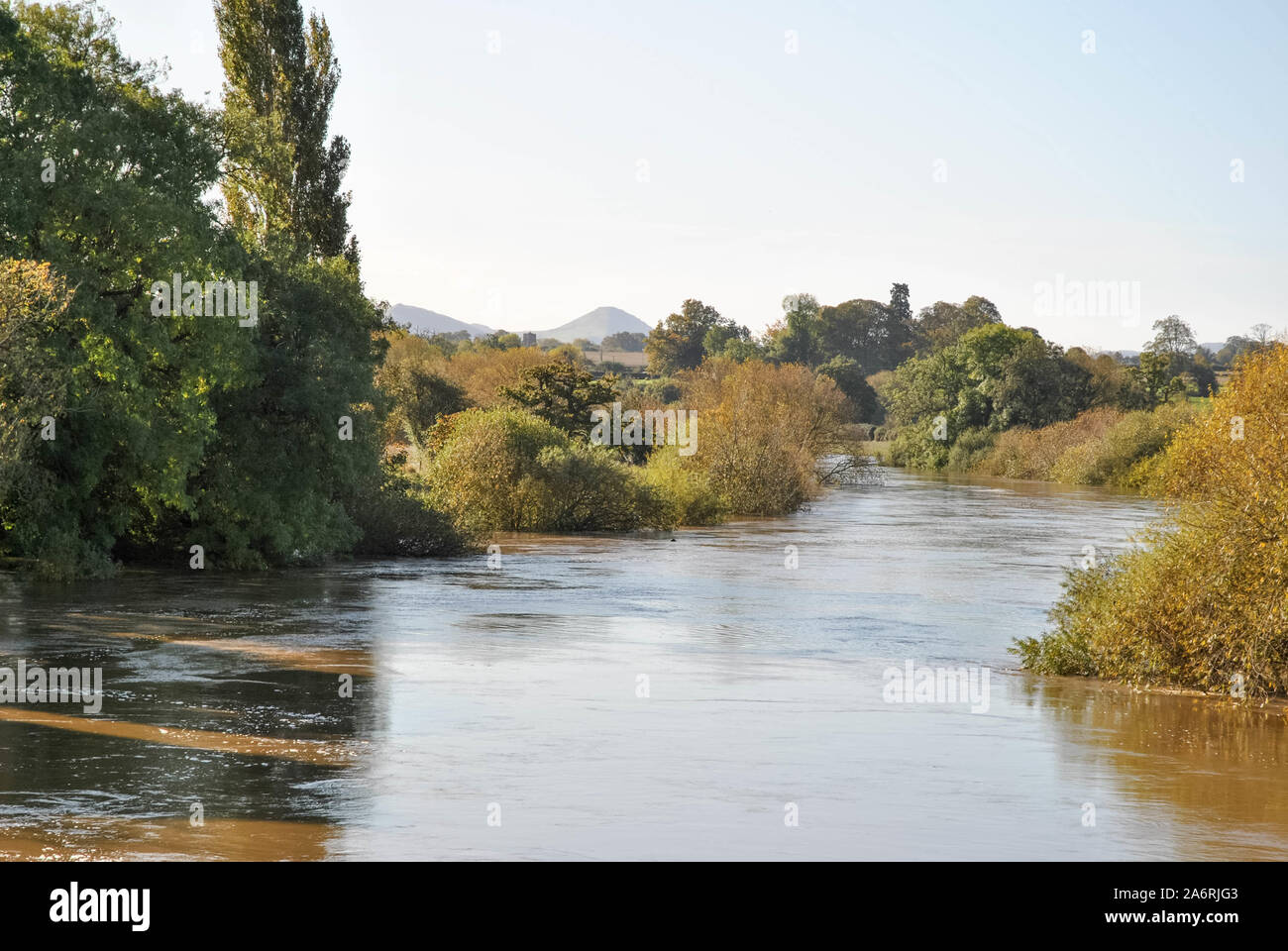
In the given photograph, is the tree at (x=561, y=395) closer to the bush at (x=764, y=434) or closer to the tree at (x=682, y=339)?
the bush at (x=764, y=434)

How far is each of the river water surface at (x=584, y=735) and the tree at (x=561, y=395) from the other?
23.2 metres

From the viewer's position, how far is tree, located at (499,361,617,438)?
5159cm

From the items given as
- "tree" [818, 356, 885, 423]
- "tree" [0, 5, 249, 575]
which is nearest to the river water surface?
"tree" [0, 5, 249, 575]

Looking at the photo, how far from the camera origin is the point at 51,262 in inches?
966

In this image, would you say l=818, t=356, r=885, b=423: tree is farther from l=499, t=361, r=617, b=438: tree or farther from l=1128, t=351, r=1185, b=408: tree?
l=499, t=361, r=617, b=438: tree

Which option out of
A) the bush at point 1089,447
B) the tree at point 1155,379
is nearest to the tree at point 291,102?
the bush at point 1089,447

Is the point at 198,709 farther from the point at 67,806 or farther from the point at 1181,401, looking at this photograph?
the point at 1181,401

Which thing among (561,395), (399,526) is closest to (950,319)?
(561,395)

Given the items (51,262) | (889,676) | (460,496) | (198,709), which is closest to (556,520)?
(460,496)

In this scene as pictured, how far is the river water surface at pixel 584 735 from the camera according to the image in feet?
35.6

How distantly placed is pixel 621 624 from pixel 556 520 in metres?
18.5

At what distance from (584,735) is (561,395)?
1482 inches

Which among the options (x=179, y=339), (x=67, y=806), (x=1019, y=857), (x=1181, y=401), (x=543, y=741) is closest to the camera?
(x=1019, y=857)

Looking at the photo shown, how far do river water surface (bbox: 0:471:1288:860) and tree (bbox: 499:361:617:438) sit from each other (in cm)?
2320
